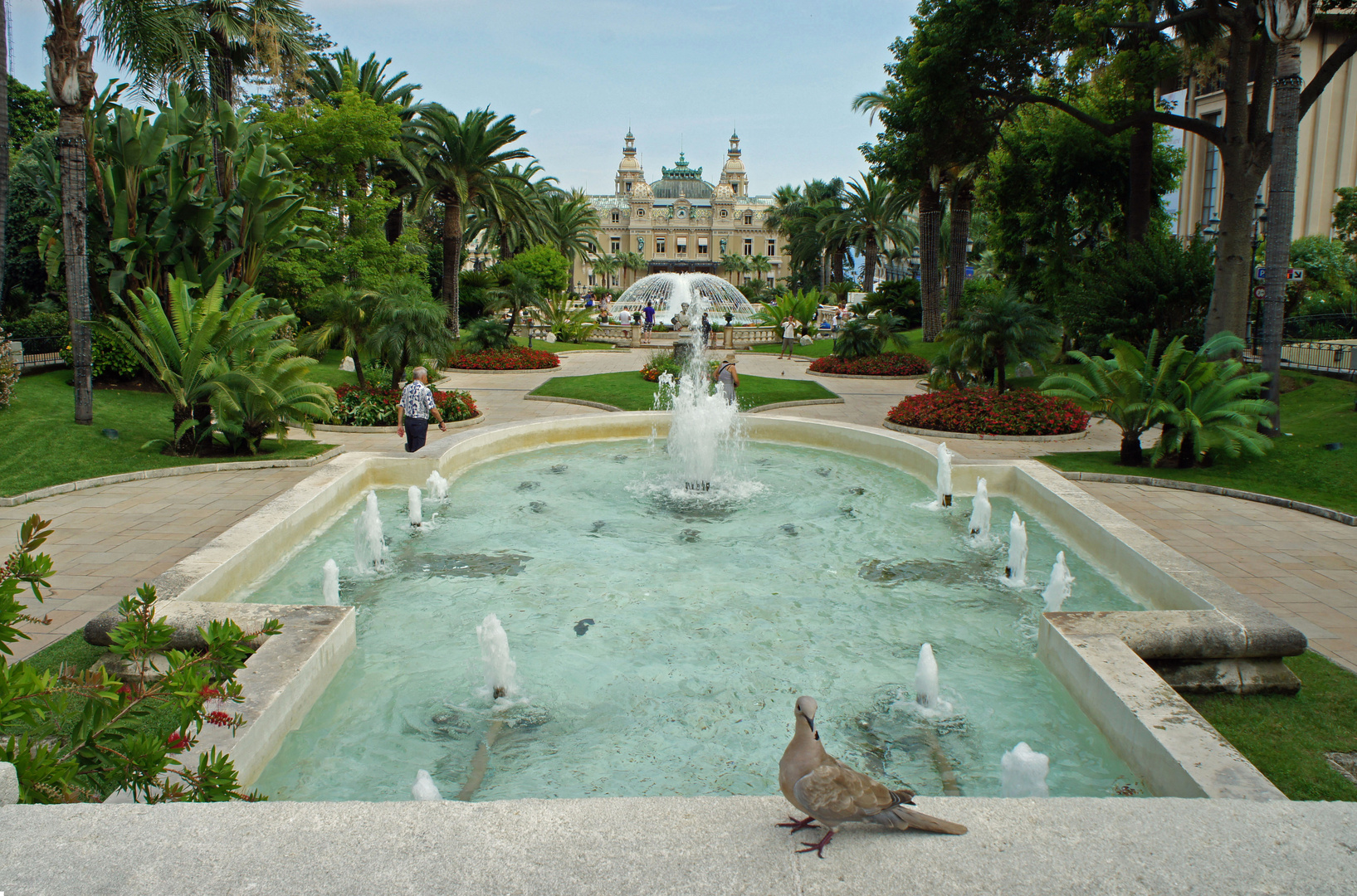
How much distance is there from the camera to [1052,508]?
347 inches

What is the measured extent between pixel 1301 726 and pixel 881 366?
19406mm

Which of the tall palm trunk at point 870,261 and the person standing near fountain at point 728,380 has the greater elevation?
the tall palm trunk at point 870,261

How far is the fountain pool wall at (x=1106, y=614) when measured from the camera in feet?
12.7

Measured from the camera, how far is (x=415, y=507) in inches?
357

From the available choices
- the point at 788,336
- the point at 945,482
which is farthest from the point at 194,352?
the point at 788,336

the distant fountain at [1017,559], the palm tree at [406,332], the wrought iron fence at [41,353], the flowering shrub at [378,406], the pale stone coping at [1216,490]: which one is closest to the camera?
the distant fountain at [1017,559]

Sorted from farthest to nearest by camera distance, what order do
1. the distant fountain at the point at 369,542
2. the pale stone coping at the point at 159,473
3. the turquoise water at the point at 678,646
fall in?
1. the pale stone coping at the point at 159,473
2. the distant fountain at the point at 369,542
3. the turquoise water at the point at 678,646

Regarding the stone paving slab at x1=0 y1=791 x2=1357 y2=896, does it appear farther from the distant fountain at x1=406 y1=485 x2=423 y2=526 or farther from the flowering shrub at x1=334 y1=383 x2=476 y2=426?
the flowering shrub at x1=334 y1=383 x2=476 y2=426

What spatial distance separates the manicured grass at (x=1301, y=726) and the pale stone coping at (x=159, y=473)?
33.5 ft

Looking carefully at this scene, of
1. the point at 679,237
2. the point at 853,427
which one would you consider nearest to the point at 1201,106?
the point at 853,427

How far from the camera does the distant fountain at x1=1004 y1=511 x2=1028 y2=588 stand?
288 inches

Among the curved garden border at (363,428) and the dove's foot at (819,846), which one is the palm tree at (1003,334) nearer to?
the curved garden border at (363,428)

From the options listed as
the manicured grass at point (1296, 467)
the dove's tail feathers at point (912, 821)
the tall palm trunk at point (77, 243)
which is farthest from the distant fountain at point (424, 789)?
the tall palm trunk at point (77, 243)

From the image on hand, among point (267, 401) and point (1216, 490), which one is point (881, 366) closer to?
point (1216, 490)
